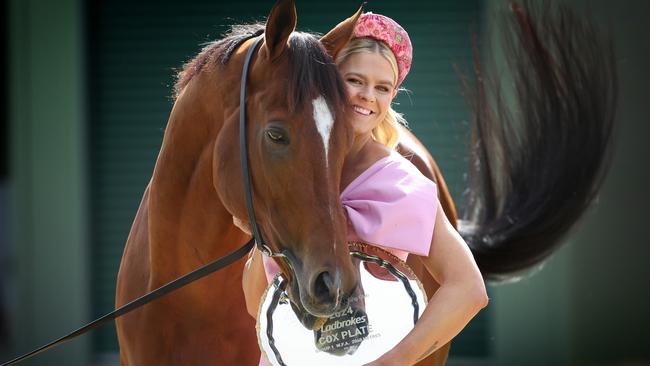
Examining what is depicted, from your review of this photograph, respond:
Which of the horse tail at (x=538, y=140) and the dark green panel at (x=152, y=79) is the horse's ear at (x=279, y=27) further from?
the dark green panel at (x=152, y=79)

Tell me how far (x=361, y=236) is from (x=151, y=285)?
0.67 metres

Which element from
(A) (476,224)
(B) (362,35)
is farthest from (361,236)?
(A) (476,224)

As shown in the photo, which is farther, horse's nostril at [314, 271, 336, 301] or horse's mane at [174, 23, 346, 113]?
horse's mane at [174, 23, 346, 113]

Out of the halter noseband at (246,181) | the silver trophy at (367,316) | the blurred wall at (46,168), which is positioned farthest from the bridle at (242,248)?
the blurred wall at (46,168)

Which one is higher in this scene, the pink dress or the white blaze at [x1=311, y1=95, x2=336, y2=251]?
the white blaze at [x1=311, y1=95, x2=336, y2=251]

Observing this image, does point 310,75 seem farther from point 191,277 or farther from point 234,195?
point 191,277

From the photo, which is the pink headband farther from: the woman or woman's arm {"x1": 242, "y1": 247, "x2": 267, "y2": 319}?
woman's arm {"x1": 242, "y1": 247, "x2": 267, "y2": 319}

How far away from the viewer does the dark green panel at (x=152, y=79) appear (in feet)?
19.8

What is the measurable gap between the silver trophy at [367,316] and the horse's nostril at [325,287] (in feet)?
0.55

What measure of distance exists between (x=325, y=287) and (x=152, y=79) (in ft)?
15.4

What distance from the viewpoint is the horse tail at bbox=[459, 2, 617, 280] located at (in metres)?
3.37

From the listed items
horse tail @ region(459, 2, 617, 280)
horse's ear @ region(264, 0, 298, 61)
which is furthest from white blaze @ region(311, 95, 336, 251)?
horse tail @ region(459, 2, 617, 280)

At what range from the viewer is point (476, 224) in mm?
3730

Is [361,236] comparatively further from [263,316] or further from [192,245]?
[192,245]
